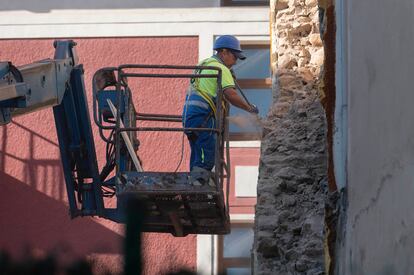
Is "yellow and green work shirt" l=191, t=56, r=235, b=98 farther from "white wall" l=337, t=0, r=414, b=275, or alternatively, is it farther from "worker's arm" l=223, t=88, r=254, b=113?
"white wall" l=337, t=0, r=414, b=275

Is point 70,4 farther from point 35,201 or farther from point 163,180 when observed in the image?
point 163,180

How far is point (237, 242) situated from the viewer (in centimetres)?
1428

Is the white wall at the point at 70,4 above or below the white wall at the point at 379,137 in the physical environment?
above

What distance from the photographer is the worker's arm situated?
28.1ft

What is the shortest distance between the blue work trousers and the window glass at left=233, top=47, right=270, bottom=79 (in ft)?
18.5

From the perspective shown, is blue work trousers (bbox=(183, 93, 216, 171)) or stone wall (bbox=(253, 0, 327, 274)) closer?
stone wall (bbox=(253, 0, 327, 274))

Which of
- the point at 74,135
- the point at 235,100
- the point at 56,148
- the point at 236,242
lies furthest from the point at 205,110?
the point at 56,148

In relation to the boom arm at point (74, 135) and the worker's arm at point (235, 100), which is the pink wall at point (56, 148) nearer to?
the boom arm at point (74, 135)

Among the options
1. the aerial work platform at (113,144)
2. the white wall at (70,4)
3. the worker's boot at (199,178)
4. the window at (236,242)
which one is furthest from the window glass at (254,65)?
the worker's boot at (199,178)

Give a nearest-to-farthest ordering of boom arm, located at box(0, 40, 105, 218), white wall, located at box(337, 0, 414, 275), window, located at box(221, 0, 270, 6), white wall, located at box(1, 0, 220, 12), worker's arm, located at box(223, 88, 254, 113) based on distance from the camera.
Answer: white wall, located at box(337, 0, 414, 275)
worker's arm, located at box(223, 88, 254, 113)
boom arm, located at box(0, 40, 105, 218)
window, located at box(221, 0, 270, 6)
white wall, located at box(1, 0, 220, 12)

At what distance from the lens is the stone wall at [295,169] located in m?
6.72

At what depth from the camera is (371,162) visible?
17.8ft

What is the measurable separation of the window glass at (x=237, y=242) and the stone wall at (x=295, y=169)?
5841 millimetres

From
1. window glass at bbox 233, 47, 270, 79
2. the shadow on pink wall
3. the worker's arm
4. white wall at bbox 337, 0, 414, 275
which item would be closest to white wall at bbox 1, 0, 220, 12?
window glass at bbox 233, 47, 270, 79
